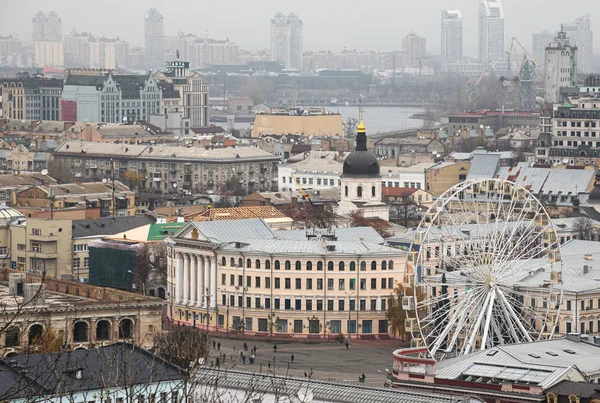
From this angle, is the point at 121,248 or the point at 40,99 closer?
the point at 121,248

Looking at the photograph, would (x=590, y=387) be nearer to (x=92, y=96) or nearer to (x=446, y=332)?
(x=446, y=332)

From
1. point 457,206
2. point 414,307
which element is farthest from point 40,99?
point 414,307


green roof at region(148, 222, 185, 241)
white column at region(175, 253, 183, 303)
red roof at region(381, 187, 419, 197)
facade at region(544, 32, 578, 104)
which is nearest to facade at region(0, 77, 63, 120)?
facade at region(544, 32, 578, 104)

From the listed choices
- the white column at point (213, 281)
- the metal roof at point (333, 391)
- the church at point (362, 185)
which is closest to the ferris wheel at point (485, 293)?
the metal roof at point (333, 391)

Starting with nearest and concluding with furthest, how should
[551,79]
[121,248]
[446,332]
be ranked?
[446,332], [121,248], [551,79]

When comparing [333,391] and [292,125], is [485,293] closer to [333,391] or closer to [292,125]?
[333,391]

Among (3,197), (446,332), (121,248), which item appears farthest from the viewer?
(3,197)

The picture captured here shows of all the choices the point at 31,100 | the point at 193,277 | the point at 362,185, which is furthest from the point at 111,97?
the point at 193,277

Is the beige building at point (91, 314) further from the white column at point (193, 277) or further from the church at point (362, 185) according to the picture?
the church at point (362, 185)
